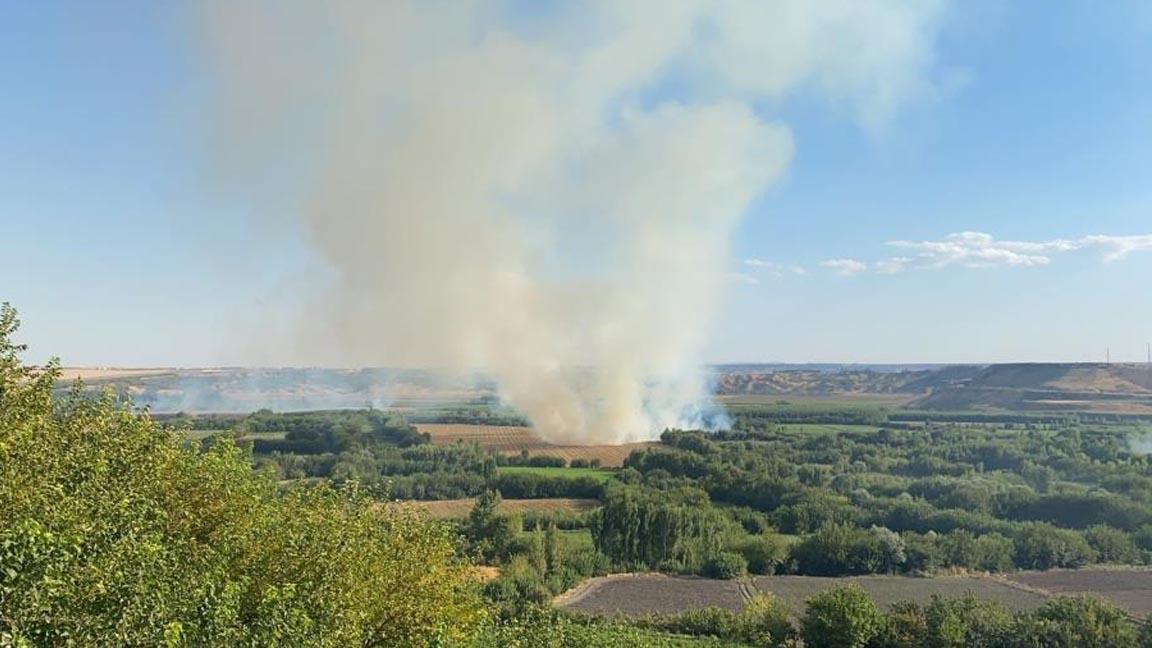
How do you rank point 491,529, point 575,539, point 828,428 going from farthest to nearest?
point 828,428, point 575,539, point 491,529

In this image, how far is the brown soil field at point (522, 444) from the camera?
3310 inches

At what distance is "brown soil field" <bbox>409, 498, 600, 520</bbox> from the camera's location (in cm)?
5691

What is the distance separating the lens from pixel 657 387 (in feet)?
384

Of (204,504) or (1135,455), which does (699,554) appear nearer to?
(204,504)

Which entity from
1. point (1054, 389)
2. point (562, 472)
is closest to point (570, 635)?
point (562, 472)

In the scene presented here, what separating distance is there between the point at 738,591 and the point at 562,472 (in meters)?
33.6

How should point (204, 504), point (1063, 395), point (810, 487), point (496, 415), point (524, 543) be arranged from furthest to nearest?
point (1063, 395) < point (496, 415) < point (810, 487) < point (524, 543) < point (204, 504)

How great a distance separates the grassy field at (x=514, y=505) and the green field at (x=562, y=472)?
16.0 ft

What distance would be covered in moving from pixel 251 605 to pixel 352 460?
63597 mm

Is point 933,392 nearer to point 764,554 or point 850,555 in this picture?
point 850,555

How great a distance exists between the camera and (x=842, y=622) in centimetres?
3067

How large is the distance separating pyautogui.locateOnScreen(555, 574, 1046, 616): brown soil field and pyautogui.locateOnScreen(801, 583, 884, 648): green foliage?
17.4 feet

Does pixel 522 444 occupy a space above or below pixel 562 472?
above

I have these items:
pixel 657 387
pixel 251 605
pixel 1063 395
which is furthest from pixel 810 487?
pixel 1063 395
